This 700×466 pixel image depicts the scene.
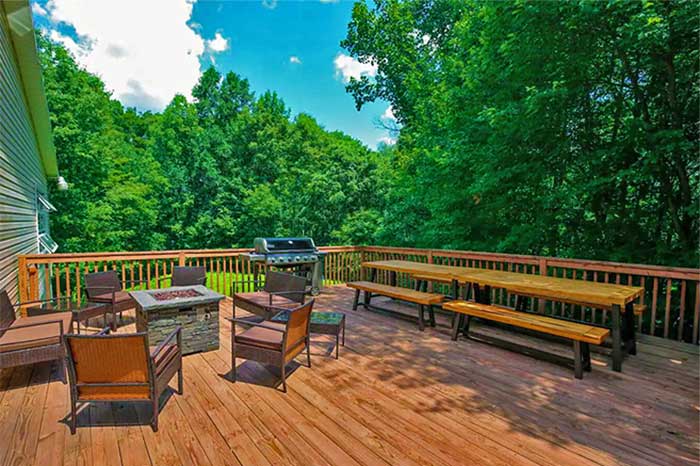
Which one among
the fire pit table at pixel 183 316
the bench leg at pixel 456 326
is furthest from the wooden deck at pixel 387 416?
the bench leg at pixel 456 326

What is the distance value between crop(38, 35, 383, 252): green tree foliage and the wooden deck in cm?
985

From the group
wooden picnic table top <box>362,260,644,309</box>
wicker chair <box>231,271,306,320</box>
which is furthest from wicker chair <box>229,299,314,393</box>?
wooden picnic table top <box>362,260,644,309</box>

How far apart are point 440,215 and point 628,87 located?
4.00 metres

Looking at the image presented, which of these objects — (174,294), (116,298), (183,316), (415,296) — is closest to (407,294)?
(415,296)

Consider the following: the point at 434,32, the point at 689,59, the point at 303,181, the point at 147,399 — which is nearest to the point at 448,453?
the point at 147,399

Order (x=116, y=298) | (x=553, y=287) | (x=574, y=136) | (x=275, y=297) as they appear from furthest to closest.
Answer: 1. (x=574, y=136)
2. (x=275, y=297)
3. (x=116, y=298)
4. (x=553, y=287)

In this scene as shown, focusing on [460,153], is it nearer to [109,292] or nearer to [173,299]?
[173,299]

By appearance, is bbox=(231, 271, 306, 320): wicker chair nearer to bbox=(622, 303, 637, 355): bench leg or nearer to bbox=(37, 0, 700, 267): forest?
bbox=(622, 303, 637, 355): bench leg

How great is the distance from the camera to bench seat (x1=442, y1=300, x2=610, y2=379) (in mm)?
3104

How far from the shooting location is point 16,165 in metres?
5.27

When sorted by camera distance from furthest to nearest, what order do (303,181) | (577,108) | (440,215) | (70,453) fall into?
(303,181) → (440,215) → (577,108) → (70,453)

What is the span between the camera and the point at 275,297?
4707 mm

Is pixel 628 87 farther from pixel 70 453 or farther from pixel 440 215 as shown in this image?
pixel 70 453

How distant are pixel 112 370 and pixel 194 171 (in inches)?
609
